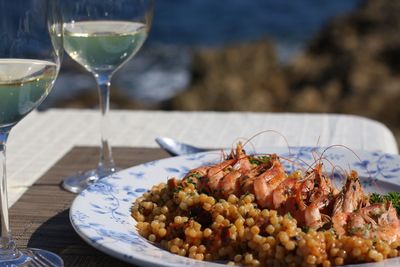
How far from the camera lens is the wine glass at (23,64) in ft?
4.35

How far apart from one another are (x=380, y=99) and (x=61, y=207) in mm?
5088

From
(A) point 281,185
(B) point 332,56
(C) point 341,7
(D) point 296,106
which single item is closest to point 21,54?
(A) point 281,185

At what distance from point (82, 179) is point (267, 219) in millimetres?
776

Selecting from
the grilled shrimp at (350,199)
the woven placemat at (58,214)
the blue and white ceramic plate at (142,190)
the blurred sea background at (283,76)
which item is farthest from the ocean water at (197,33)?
the grilled shrimp at (350,199)

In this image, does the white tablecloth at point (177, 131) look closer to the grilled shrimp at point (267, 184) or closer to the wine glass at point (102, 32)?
the wine glass at point (102, 32)

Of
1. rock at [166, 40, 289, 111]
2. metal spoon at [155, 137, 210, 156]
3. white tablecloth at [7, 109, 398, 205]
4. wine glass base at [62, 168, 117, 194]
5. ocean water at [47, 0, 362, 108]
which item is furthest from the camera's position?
ocean water at [47, 0, 362, 108]

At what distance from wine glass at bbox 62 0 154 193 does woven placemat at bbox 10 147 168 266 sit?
76 millimetres

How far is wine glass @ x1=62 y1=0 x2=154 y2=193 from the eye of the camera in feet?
6.47

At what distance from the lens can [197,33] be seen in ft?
55.9

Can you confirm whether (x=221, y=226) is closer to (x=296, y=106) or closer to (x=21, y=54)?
(x=21, y=54)

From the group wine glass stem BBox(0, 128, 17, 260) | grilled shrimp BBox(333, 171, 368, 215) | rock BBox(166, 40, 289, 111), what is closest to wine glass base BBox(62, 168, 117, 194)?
wine glass stem BBox(0, 128, 17, 260)

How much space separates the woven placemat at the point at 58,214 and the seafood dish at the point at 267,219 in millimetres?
127

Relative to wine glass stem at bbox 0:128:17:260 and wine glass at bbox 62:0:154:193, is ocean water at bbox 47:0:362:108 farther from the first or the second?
wine glass stem at bbox 0:128:17:260

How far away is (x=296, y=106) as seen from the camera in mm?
6469
